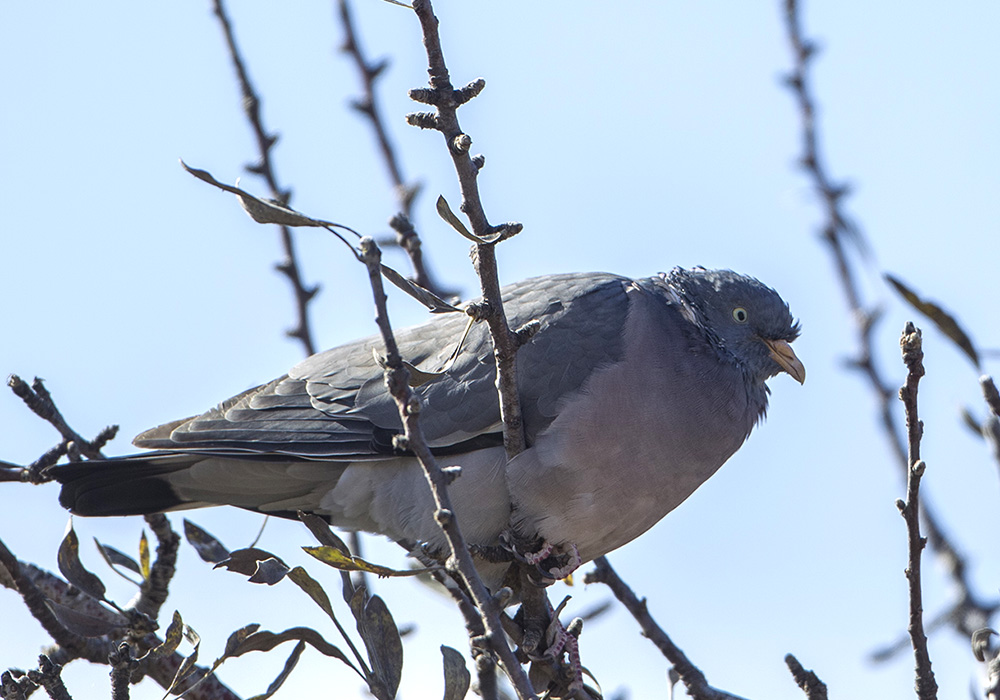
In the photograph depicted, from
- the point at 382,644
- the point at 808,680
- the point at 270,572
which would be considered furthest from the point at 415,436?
the point at 808,680

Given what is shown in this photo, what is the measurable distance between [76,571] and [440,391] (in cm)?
134

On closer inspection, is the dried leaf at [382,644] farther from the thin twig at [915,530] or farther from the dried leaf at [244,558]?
the thin twig at [915,530]

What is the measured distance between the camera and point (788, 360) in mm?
4184

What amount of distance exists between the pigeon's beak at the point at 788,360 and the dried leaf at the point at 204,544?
2.25 m

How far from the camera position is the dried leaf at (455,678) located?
108 inches

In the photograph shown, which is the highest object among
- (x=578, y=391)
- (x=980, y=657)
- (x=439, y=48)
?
(x=578, y=391)

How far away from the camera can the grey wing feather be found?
3682 millimetres

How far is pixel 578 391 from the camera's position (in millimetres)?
3625

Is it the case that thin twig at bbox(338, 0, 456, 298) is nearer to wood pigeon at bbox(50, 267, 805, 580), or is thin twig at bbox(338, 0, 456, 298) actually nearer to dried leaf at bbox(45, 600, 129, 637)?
wood pigeon at bbox(50, 267, 805, 580)

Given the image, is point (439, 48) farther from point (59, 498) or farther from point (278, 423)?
point (59, 498)

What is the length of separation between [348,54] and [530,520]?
1.89 m

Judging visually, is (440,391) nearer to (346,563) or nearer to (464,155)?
(346,563)

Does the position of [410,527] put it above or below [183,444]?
below

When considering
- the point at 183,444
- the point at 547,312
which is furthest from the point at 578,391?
the point at 183,444
